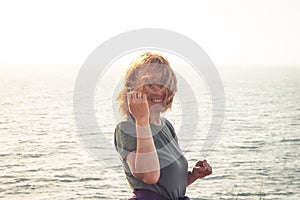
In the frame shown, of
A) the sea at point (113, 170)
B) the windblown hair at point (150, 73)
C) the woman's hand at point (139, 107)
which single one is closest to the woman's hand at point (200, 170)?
the windblown hair at point (150, 73)

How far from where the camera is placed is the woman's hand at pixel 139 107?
2303 mm

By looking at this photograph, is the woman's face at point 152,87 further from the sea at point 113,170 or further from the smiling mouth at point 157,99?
the sea at point 113,170

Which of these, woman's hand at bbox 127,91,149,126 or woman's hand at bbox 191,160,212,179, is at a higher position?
woman's hand at bbox 127,91,149,126

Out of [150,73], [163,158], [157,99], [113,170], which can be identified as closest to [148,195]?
[163,158]

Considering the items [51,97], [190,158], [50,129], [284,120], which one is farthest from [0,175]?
[51,97]

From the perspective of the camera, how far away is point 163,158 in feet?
8.32

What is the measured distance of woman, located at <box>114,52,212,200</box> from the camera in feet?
7.67

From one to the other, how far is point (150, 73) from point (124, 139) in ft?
1.00

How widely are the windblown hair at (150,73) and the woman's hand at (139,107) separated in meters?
0.14

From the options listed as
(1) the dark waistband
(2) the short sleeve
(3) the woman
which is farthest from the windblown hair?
(1) the dark waistband

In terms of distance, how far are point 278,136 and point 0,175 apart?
25.8 metres

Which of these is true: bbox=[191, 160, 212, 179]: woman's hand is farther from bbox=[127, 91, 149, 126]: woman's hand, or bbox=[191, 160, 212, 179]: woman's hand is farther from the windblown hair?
bbox=[127, 91, 149, 126]: woman's hand

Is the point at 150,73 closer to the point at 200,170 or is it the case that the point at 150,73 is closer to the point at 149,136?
the point at 149,136

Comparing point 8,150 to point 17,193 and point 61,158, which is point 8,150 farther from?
point 17,193
